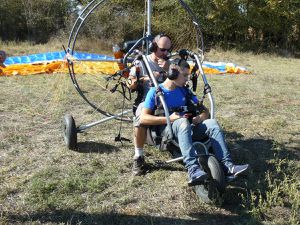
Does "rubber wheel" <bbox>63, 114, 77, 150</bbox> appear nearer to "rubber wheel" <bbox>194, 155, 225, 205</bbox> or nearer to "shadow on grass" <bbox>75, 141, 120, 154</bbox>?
"shadow on grass" <bbox>75, 141, 120, 154</bbox>

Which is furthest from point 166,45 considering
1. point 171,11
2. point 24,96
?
point 171,11

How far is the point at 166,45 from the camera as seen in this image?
4.95 metres

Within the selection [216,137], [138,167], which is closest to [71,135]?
[138,167]

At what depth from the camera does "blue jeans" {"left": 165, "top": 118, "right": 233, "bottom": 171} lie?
365cm

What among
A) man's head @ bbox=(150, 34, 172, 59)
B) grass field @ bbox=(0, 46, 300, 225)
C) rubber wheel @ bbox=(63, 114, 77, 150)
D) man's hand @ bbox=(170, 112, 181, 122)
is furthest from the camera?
rubber wheel @ bbox=(63, 114, 77, 150)

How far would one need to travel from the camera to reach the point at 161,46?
495cm

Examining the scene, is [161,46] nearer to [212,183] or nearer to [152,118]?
[152,118]

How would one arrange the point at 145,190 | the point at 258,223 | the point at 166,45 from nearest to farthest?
the point at 258,223 → the point at 145,190 → the point at 166,45

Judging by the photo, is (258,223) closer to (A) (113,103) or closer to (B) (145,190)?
(B) (145,190)

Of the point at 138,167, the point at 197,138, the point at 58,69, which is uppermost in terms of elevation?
the point at 197,138

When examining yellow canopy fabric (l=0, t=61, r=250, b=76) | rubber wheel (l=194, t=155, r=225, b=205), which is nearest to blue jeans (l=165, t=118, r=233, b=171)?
rubber wheel (l=194, t=155, r=225, b=205)

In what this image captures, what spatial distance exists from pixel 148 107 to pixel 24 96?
474 cm

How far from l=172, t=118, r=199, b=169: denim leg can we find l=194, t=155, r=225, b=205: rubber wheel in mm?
141

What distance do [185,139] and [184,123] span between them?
19 cm
